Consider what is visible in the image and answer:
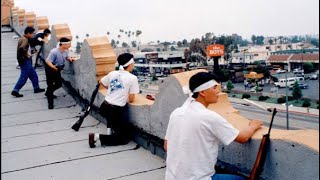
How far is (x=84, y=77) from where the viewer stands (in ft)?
24.4

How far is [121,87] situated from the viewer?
5.34 m

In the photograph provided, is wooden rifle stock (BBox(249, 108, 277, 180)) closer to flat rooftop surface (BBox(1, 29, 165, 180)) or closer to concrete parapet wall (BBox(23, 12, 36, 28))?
flat rooftop surface (BBox(1, 29, 165, 180))

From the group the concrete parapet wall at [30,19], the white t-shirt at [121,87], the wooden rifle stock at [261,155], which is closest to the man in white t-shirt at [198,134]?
the wooden rifle stock at [261,155]

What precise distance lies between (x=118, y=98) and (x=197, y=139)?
268cm

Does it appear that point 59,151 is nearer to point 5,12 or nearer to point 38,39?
point 38,39

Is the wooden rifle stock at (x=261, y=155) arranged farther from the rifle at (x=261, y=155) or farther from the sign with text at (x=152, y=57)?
the sign with text at (x=152, y=57)

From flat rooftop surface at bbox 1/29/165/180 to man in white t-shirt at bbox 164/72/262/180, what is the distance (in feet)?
4.72

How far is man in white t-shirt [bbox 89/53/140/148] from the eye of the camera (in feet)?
17.4

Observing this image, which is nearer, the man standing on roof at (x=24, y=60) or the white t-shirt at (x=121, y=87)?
the white t-shirt at (x=121, y=87)

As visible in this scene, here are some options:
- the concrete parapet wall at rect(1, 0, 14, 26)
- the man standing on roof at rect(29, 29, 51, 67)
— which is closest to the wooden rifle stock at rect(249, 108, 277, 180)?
the man standing on roof at rect(29, 29, 51, 67)

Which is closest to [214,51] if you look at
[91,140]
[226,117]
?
[91,140]

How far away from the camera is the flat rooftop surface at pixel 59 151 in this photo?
449cm

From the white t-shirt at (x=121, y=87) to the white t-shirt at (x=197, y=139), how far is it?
240 cm

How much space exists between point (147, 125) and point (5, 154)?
1.95 metres
